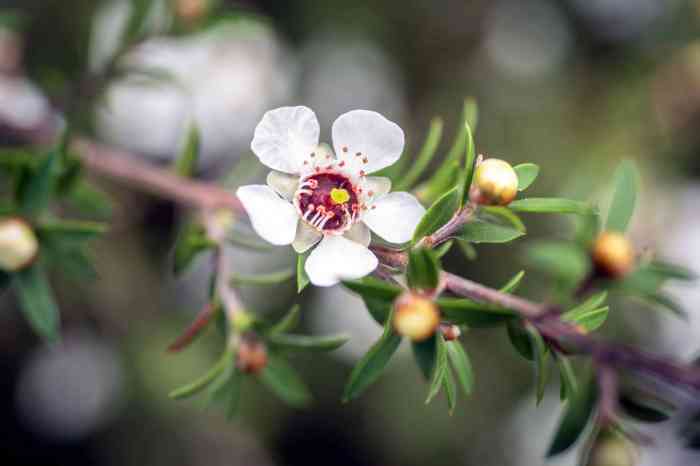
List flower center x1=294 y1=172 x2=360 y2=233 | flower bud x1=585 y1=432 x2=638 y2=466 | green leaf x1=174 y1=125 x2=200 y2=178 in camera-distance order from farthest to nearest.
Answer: green leaf x1=174 y1=125 x2=200 y2=178 → flower center x1=294 y1=172 x2=360 y2=233 → flower bud x1=585 y1=432 x2=638 y2=466

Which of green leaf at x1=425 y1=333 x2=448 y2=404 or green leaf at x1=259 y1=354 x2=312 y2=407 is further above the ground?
green leaf at x1=425 y1=333 x2=448 y2=404

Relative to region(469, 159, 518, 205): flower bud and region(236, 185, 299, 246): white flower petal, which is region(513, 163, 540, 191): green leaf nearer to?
region(469, 159, 518, 205): flower bud

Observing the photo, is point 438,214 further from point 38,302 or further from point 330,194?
point 38,302

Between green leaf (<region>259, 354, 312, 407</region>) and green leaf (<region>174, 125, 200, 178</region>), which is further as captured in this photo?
green leaf (<region>174, 125, 200, 178</region>)

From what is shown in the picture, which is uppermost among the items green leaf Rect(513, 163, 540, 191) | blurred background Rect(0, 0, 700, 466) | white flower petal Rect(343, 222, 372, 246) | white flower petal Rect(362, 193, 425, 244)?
green leaf Rect(513, 163, 540, 191)

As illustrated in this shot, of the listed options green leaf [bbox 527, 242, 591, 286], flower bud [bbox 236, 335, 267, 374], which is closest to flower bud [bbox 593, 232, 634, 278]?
green leaf [bbox 527, 242, 591, 286]

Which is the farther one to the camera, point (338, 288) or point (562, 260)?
point (338, 288)

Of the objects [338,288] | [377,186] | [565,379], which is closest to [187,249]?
[377,186]
